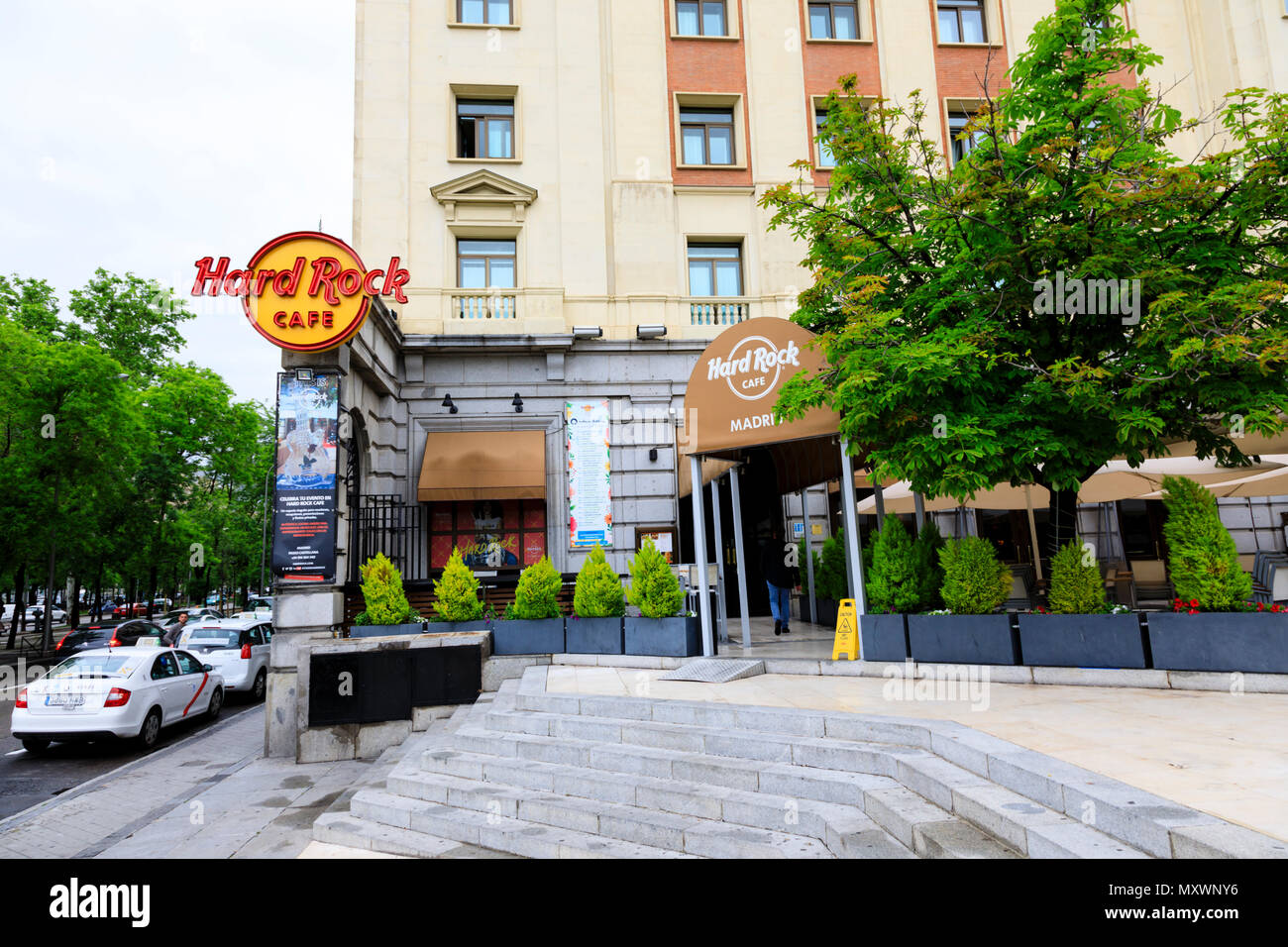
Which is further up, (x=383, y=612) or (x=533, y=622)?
(x=383, y=612)

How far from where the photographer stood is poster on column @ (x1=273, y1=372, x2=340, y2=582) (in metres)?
11.4

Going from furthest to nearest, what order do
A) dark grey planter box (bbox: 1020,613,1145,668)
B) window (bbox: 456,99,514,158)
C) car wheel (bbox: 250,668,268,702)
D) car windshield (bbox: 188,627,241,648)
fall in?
window (bbox: 456,99,514,158) < car wheel (bbox: 250,668,268,702) < car windshield (bbox: 188,627,241,648) < dark grey planter box (bbox: 1020,613,1145,668)

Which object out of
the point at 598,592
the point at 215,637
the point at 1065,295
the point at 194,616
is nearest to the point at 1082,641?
the point at 1065,295

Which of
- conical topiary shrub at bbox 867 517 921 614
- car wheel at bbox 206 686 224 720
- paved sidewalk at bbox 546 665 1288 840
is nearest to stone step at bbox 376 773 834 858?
paved sidewalk at bbox 546 665 1288 840

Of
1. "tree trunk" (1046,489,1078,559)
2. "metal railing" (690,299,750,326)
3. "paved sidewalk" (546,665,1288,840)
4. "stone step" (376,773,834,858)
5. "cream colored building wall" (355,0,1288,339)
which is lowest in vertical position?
"stone step" (376,773,834,858)

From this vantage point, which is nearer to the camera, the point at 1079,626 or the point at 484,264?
the point at 1079,626

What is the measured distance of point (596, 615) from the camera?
11297mm

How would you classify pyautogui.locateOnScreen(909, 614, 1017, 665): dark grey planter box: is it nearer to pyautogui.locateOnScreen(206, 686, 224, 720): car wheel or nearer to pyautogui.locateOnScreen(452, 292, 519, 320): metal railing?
pyautogui.locateOnScreen(452, 292, 519, 320): metal railing

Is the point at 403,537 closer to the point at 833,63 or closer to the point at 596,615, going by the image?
the point at 596,615

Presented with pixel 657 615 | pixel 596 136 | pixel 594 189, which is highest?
pixel 596 136

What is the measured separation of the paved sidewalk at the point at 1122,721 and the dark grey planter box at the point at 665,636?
104 cm

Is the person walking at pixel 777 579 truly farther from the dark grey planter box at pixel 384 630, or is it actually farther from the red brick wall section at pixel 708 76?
the red brick wall section at pixel 708 76

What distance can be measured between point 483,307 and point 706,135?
7537 mm
